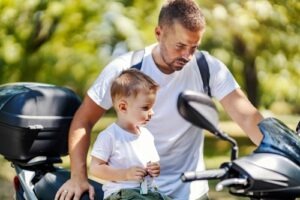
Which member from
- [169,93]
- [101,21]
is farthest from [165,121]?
[101,21]

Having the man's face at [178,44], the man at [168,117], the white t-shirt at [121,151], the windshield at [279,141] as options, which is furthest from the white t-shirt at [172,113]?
the windshield at [279,141]

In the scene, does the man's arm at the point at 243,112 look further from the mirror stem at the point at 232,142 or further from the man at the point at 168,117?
the mirror stem at the point at 232,142

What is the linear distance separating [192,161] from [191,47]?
55 centimetres

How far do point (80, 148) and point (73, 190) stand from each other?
0.19 m

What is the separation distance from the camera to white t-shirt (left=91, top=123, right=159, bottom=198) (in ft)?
10.0

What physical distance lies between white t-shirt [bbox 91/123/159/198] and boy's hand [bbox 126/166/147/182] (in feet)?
0.29

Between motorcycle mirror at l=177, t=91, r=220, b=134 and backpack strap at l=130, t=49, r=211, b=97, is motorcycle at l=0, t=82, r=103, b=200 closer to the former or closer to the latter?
backpack strap at l=130, t=49, r=211, b=97

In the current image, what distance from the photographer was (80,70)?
814cm

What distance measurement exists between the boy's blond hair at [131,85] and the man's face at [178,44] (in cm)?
20

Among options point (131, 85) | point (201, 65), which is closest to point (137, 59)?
point (201, 65)

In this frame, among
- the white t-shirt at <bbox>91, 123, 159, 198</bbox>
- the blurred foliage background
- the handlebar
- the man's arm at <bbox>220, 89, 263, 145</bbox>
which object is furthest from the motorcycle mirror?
the blurred foliage background

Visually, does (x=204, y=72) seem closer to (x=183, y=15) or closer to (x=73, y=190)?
(x=183, y=15)

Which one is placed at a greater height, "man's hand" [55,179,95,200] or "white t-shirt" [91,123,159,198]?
"white t-shirt" [91,123,159,198]

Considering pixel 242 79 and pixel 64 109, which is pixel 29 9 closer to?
pixel 242 79
